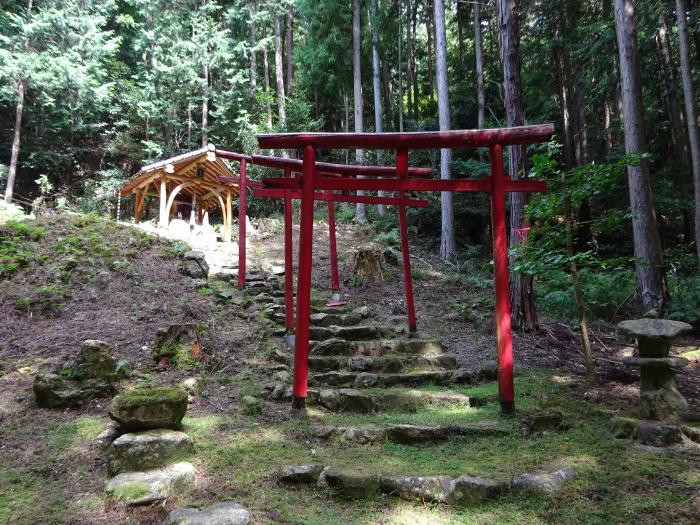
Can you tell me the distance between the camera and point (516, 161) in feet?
23.6

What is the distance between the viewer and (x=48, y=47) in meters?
19.7

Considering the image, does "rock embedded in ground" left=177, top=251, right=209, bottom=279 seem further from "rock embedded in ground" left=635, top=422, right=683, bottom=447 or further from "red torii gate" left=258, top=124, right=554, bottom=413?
"rock embedded in ground" left=635, top=422, right=683, bottom=447

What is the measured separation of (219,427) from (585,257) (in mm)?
4254

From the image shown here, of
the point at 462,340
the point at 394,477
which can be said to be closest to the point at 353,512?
the point at 394,477

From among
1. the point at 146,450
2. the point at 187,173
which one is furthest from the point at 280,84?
the point at 146,450

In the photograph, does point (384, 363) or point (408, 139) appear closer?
point (408, 139)

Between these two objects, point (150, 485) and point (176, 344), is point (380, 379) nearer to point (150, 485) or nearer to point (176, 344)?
point (176, 344)

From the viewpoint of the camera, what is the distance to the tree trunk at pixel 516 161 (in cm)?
717

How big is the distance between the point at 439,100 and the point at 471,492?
12.9m

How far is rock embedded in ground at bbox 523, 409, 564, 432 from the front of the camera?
394 cm

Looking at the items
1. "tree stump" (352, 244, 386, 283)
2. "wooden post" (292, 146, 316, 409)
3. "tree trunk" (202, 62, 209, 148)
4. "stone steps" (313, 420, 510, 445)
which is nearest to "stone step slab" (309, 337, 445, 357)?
"wooden post" (292, 146, 316, 409)

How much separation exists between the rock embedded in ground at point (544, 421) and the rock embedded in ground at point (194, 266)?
24.0 feet

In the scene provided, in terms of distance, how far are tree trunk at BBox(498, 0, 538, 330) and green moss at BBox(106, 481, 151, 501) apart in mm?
6048

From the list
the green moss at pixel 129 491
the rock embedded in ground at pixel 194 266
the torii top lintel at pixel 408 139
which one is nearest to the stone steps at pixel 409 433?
the green moss at pixel 129 491
